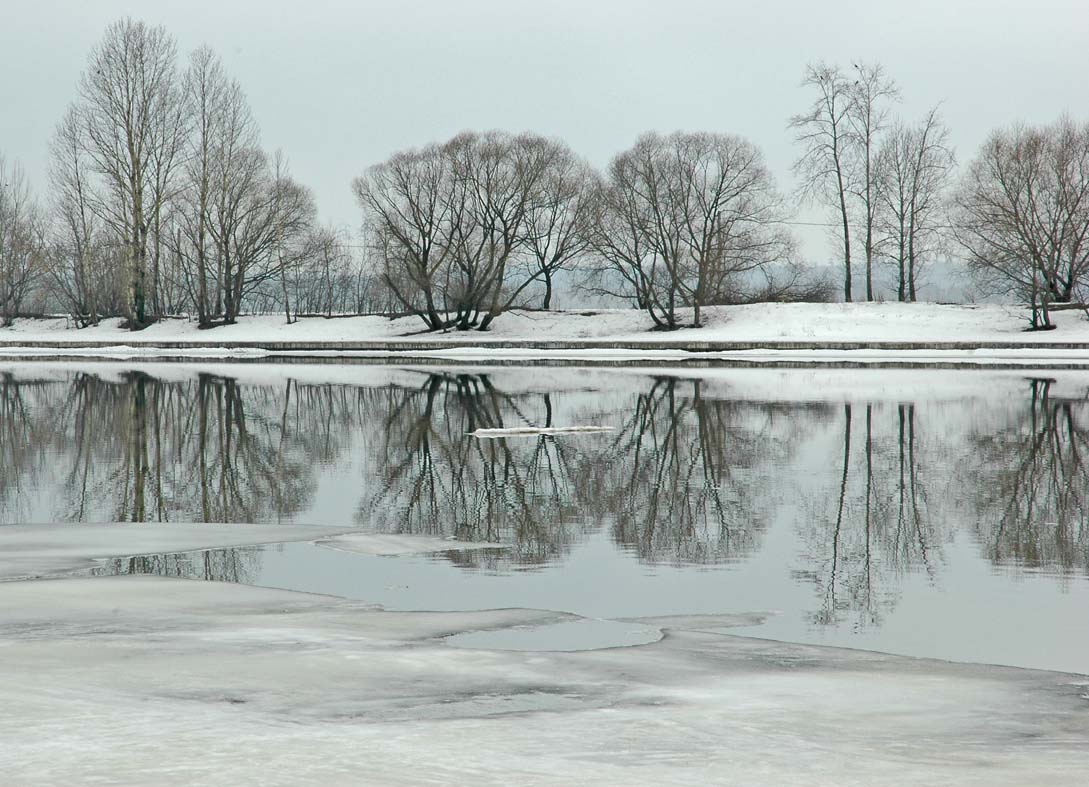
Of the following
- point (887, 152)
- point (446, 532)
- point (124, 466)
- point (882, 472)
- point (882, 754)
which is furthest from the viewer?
point (887, 152)

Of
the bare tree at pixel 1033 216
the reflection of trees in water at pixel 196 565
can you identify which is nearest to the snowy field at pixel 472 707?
the reflection of trees in water at pixel 196 565

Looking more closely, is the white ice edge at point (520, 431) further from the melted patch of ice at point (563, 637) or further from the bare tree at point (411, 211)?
the bare tree at point (411, 211)

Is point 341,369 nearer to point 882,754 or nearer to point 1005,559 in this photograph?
point 1005,559

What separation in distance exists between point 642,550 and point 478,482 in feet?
13.8

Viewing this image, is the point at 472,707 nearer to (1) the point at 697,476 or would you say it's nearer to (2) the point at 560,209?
(1) the point at 697,476

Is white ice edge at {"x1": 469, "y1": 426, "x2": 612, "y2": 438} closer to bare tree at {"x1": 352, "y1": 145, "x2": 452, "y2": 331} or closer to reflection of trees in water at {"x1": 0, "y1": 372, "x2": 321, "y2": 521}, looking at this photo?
reflection of trees in water at {"x1": 0, "y1": 372, "x2": 321, "y2": 521}

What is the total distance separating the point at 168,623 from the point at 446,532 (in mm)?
3796

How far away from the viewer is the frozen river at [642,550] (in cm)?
537

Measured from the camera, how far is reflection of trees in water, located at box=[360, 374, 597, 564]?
34.0 feet

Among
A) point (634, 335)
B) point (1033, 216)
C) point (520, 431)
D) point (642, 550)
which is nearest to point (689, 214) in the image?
point (634, 335)

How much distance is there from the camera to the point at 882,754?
4559 millimetres

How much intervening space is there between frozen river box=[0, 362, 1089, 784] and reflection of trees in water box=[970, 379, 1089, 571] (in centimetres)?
5

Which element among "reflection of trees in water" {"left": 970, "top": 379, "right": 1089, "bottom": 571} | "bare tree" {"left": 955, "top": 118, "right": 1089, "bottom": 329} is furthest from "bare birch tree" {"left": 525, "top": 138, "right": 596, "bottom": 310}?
"reflection of trees in water" {"left": 970, "top": 379, "right": 1089, "bottom": 571}

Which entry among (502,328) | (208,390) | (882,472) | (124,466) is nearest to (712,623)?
(882,472)
